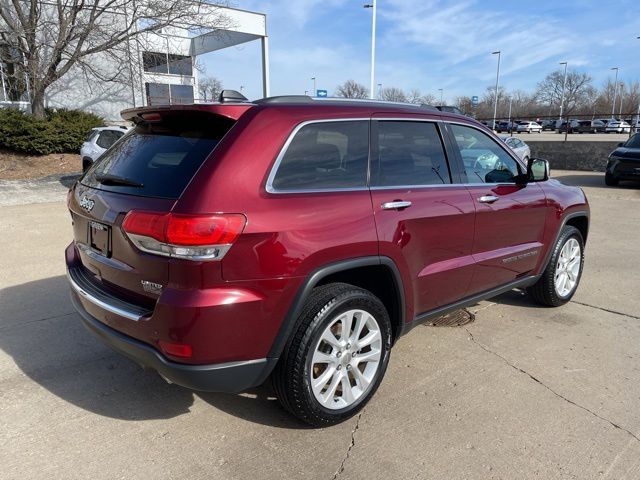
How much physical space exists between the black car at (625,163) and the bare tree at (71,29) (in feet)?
45.1

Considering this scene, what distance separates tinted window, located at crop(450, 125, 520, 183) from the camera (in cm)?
373

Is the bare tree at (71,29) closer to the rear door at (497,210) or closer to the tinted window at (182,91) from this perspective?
the tinted window at (182,91)

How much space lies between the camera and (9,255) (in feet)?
21.0

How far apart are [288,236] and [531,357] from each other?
2377 mm

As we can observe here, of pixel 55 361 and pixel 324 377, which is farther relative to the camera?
pixel 55 361

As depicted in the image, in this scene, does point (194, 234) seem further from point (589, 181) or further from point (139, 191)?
point (589, 181)

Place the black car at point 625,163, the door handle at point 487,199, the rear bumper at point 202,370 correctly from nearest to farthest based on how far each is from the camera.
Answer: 1. the rear bumper at point 202,370
2. the door handle at point 487,199
3. the black car at point 625,163

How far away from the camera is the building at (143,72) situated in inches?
721

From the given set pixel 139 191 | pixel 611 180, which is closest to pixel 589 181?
pixel 611 180

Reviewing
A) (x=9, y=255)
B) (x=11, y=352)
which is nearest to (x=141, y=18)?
(x=9, y=255)

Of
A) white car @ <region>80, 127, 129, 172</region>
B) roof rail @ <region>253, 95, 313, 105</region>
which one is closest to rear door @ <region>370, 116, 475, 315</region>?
roof rail @ <region>253, 95, 313, 105</region>

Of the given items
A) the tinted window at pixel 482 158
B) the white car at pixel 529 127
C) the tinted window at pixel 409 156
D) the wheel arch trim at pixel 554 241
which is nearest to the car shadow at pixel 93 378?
the tinted window at pixel 409 156

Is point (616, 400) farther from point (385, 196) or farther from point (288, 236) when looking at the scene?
point (288, 236)

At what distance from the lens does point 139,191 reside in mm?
2590
